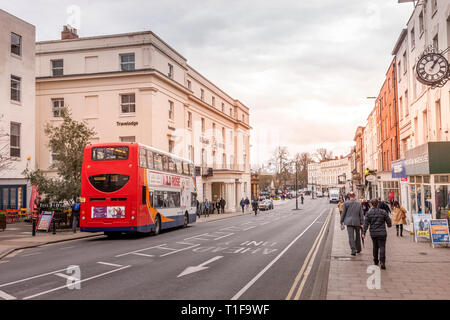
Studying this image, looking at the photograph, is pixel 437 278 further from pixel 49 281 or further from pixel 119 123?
pixel 119 123

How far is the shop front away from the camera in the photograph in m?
14.9

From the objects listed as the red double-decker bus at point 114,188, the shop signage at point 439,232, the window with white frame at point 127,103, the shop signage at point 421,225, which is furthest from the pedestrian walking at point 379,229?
the window with white frame at point 127,103

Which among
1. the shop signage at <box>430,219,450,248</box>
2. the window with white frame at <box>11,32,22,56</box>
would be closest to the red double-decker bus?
the shop signage at <box>430,219,450,248</box>

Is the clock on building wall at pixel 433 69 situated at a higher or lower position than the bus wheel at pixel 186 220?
higher

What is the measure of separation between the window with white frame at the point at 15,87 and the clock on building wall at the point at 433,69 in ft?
84.3

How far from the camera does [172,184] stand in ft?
75.0

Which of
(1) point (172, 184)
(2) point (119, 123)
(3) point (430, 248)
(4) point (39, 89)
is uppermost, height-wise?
(4) point (39, 89)

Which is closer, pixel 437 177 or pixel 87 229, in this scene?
pixel 437 177

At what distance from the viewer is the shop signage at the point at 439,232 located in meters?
13.8

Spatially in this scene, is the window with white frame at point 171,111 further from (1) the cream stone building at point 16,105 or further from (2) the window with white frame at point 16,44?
(2) the window with white frame at point 16,44

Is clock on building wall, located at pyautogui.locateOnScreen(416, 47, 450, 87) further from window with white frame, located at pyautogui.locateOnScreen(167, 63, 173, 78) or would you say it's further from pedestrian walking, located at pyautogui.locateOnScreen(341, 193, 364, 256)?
window with white frame, located at pyautogui.locateOnScreen(167, 63, 173, 78)

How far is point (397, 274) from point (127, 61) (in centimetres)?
3034
